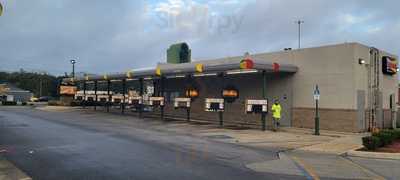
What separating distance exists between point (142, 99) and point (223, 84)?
7.71 meters

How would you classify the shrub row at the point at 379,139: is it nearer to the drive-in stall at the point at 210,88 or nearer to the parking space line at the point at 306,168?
the parking space line at the point at 306,168

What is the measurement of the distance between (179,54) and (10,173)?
103 ft

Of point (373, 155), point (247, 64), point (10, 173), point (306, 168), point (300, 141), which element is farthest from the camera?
point (247, 64)

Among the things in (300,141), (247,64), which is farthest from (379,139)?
(247,64)

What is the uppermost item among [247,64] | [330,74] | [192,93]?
[247,64]

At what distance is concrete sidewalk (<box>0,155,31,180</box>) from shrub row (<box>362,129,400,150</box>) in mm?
11675

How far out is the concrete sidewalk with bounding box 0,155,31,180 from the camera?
8.93m

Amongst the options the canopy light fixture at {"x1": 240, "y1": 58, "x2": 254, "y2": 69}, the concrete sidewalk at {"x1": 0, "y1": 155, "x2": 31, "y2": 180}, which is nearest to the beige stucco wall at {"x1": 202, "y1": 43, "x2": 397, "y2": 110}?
the canopy light fixture at {"x1": 240, "y1": 58, "x2": 254, "y2": 69}

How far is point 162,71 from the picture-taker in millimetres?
29188

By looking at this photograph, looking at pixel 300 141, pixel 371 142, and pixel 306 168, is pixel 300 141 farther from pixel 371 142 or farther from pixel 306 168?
pixel 306 168

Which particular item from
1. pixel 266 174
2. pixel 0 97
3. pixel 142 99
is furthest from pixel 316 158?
pixel 0 97

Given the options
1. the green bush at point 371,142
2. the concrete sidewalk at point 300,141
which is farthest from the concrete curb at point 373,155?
the green bush at point 371,142

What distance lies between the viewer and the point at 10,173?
9.38 meters

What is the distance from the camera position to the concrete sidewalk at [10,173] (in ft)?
29.3
